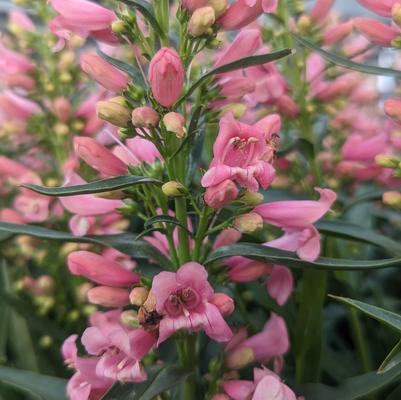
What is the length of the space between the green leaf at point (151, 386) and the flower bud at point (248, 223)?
169mm

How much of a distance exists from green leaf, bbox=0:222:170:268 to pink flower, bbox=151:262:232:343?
0.29ft

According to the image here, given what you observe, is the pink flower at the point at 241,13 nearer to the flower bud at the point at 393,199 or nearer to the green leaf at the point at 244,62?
the green leaf at the point at 244,62

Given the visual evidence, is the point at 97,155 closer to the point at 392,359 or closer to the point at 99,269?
the point at 99,269

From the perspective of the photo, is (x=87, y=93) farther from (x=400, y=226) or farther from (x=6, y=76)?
(x=400, y=226)

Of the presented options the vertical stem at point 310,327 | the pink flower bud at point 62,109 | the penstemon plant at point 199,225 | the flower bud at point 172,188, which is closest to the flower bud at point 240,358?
the penstemon plant at point 199,225

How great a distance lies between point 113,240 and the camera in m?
0.73

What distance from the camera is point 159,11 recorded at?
685 mm

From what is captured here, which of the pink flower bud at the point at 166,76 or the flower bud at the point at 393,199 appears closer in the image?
the pink flower bud at the point at 166,76

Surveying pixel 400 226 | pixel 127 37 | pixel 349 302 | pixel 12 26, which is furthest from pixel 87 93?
pixel 349 302

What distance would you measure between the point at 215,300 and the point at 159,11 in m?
0.31

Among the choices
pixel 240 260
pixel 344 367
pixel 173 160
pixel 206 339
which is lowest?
pixel 344 367

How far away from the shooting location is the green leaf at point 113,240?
0.71m

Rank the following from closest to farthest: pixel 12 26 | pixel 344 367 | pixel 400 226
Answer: pixel 344 367
pixel 12 26
pixel 400 226

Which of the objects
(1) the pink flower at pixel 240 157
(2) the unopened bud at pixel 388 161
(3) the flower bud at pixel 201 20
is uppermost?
Answer: (3) the flower bud at pixel 201 20
